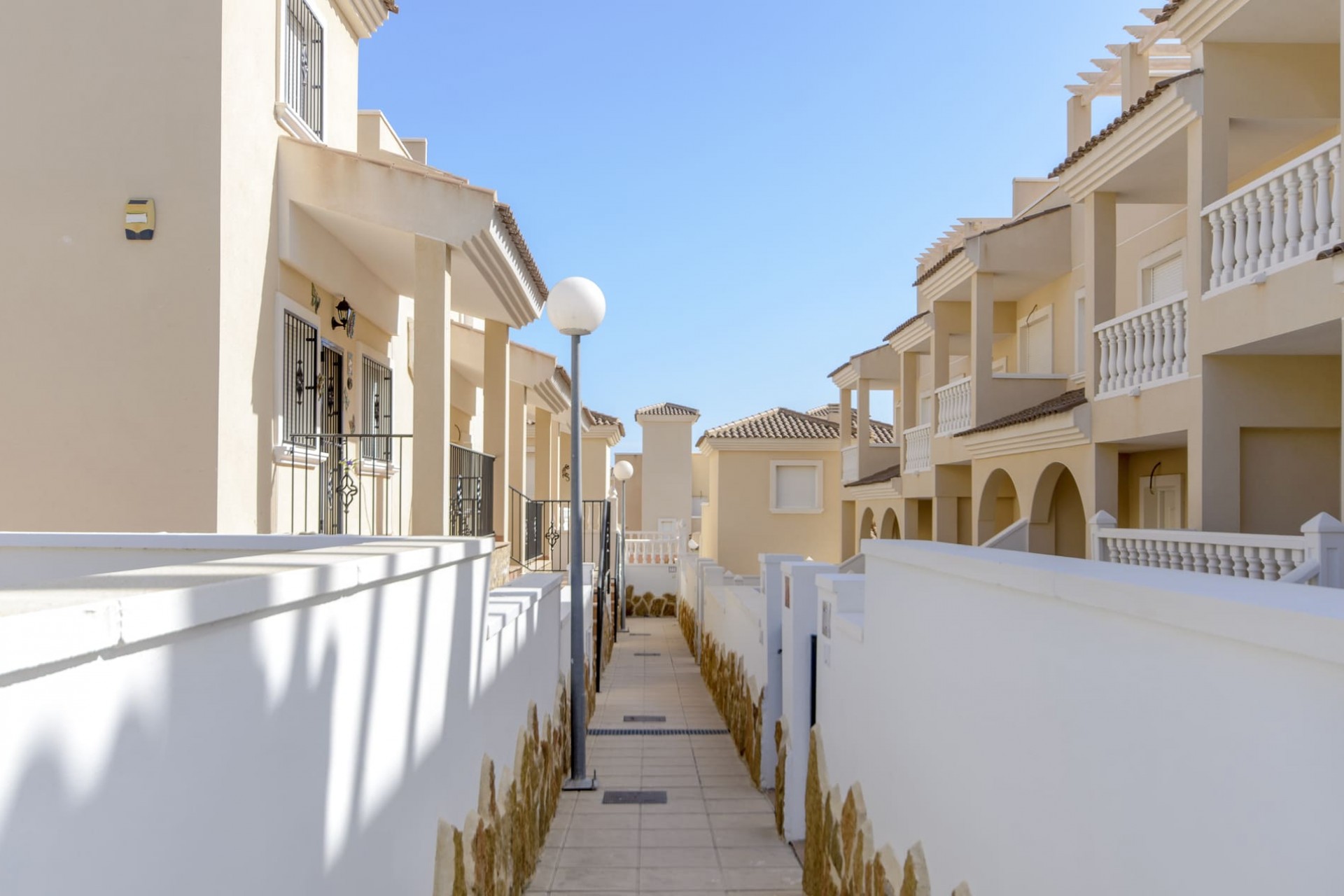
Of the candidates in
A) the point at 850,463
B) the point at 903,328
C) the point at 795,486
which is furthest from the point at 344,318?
the point at 795,486

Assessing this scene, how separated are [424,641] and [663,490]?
3157 centimetres

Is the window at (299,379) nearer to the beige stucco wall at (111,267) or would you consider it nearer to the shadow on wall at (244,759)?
the beige stucco wall at (111,267)

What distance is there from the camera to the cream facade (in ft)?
24.0

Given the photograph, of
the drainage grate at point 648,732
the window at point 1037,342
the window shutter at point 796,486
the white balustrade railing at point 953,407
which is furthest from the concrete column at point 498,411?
the window shutter at point 796,486

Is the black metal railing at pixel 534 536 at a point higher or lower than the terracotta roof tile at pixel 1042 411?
lower

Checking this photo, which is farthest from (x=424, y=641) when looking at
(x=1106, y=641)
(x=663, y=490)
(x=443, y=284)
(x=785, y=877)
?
(x=663, y=490)

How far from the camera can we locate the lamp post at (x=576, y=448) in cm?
890

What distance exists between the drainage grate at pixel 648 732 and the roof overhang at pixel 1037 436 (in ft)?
17.5

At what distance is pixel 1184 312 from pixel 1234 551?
2.63 m

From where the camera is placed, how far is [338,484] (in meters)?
8.95

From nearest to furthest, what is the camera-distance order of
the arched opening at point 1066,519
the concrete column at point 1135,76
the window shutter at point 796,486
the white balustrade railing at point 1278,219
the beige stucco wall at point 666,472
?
the white balustrade railing at point 1278,219 < the concrete column at point 1135,76 < the arched opening at point 1066,519 < the window shutter at point 796,486 < the beige stucco wall at point 666,472

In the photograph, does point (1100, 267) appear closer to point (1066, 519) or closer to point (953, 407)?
point (1066, 519)

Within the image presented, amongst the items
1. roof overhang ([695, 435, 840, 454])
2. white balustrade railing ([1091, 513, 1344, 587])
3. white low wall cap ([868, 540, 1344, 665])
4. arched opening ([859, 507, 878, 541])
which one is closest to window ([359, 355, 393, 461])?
white balustrade railing ([1091, 513, 1344, 587])

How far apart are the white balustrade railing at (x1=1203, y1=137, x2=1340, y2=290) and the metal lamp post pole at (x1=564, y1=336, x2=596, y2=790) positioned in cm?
566
